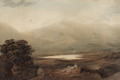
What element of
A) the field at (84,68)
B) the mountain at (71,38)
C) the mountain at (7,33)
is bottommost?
the field at (84,68)

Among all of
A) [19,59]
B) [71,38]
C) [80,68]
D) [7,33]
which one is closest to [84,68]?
[80,68]

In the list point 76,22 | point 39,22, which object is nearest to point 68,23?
point 76,22

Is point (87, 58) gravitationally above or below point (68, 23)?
below

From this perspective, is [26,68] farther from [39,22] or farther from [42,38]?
[39,22]

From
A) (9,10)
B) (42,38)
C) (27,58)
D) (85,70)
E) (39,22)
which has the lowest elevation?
(85,70)

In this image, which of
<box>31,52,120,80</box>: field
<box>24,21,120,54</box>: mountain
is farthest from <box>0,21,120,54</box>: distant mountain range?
<box>31,52,120,80</box>: field

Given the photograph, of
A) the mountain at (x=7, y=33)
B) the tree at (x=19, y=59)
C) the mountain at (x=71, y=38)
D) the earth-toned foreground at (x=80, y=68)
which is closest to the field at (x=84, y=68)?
the earth-toned foreground at (x=80, y=68)

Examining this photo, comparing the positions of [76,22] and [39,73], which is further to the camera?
[76,22]

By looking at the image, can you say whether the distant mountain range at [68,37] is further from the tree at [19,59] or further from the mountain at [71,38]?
the tree at [19,59]
